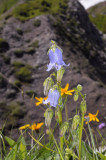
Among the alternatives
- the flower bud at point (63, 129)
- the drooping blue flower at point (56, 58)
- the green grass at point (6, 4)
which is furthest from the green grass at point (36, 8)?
the green grass at point (6, 4)

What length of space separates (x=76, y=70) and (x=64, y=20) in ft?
7.53

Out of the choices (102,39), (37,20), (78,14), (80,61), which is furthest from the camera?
(102,39)

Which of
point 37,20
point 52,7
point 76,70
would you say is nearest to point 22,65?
point 76,70

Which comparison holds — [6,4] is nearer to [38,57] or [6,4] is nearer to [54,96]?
[38,57]

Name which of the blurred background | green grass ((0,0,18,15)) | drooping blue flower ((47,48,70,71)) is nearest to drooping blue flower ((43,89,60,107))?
drooping blue flower ((47,48,70,71))

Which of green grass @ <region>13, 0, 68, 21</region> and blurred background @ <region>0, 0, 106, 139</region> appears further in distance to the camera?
green grass @ <region>13, 0, 68, 21</region>

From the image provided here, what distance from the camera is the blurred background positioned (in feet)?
12.3

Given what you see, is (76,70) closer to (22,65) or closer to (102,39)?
(22,65)

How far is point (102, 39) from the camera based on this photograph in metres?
7.70

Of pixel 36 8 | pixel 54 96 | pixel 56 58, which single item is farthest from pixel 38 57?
pixel 54 96

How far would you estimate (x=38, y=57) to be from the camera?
4.52 meters

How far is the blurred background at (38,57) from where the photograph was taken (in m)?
3.75

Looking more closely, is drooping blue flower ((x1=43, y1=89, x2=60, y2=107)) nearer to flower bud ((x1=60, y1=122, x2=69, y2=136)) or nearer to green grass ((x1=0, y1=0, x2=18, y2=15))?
flower bud ((x1=60, y1=122, x2=69, y2=136))

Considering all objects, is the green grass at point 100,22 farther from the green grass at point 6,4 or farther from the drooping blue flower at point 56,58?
the drooping blue flower at point 56,58
